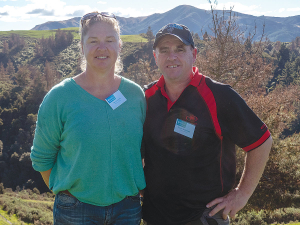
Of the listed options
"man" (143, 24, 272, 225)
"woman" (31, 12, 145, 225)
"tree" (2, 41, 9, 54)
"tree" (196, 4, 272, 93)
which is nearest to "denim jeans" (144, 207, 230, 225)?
"man" (143, 24, 272, 225)

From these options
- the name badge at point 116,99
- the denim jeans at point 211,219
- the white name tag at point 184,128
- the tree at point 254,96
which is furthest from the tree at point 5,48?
the denim jeans at point 211,219

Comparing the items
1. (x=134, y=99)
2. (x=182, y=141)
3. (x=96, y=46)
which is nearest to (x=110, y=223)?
(x=182, y=141)

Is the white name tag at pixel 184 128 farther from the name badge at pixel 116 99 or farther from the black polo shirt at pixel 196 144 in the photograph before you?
the name badge at pixel 116 99

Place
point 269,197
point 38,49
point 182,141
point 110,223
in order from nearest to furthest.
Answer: point 110,223
point 182,141
point 269,197
point 38,49

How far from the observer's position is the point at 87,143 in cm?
203

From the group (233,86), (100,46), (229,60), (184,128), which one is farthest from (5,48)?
(184,128)

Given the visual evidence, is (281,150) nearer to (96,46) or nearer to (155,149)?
(155,149)

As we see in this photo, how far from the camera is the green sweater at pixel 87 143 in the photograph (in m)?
2.03

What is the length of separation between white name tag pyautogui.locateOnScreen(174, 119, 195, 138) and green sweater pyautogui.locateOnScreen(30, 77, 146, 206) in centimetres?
41

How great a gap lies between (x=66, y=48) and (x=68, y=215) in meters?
103

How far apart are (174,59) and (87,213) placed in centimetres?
171

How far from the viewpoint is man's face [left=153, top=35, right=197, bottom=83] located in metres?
2.50

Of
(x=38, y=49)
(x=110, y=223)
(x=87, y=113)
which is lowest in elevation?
(x=38, y=49)

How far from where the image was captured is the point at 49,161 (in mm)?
2275
